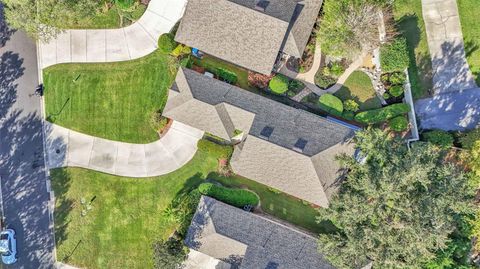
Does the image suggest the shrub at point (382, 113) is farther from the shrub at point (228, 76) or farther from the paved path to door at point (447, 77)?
the shrub at point (228, 76)

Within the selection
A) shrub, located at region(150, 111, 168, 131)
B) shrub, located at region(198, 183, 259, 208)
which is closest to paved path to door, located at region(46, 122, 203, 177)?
shrub, located at region(150, 111, 168, 131)

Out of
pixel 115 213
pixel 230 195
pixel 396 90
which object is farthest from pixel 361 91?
pixel 115 213

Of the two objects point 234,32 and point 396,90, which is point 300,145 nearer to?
point 396,90

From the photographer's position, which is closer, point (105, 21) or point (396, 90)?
point (396, 90)

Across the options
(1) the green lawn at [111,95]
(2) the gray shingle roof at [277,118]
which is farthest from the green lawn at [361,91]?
(1) the green lawn at [111,95]

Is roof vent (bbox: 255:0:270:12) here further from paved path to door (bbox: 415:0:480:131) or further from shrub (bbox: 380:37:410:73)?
paved path to door (bbox: 415:0:480:131)

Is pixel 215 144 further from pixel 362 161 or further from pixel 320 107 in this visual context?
Answer: pixel 362 161

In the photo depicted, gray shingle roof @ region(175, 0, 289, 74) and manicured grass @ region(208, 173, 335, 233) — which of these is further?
manicured grass @ region(208, 173, 335, 233)
